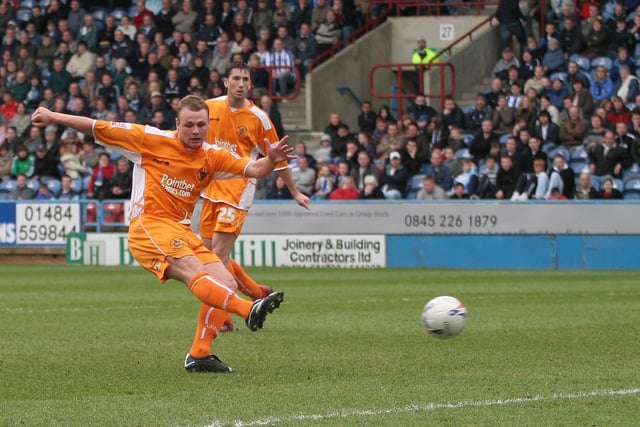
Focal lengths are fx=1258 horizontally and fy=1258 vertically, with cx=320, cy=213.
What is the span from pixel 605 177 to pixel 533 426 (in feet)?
55.6

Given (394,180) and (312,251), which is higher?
(394,180)

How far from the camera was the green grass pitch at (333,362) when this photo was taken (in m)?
6.47

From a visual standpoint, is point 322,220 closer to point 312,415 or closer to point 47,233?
point 47,233

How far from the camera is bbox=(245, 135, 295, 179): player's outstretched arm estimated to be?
803cm

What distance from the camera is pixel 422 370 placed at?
8180mm

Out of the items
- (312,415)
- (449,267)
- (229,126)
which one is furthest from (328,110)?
(312,415)

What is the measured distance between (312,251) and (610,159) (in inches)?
222

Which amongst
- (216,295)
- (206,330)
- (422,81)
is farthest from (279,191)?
(216,295)

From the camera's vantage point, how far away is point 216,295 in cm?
782

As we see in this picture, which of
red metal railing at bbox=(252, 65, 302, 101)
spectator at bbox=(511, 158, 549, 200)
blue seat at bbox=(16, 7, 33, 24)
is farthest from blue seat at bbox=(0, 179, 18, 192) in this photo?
spectator at bbox=(511, 158, 549, 200)

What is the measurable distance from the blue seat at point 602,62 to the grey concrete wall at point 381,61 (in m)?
3.55

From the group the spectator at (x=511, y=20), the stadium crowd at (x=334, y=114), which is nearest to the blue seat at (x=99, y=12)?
the stadium crowd at (x=334, y=114)

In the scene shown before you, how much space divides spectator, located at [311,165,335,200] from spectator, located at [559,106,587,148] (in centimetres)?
454

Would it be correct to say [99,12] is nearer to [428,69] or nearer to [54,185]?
[54,185]
